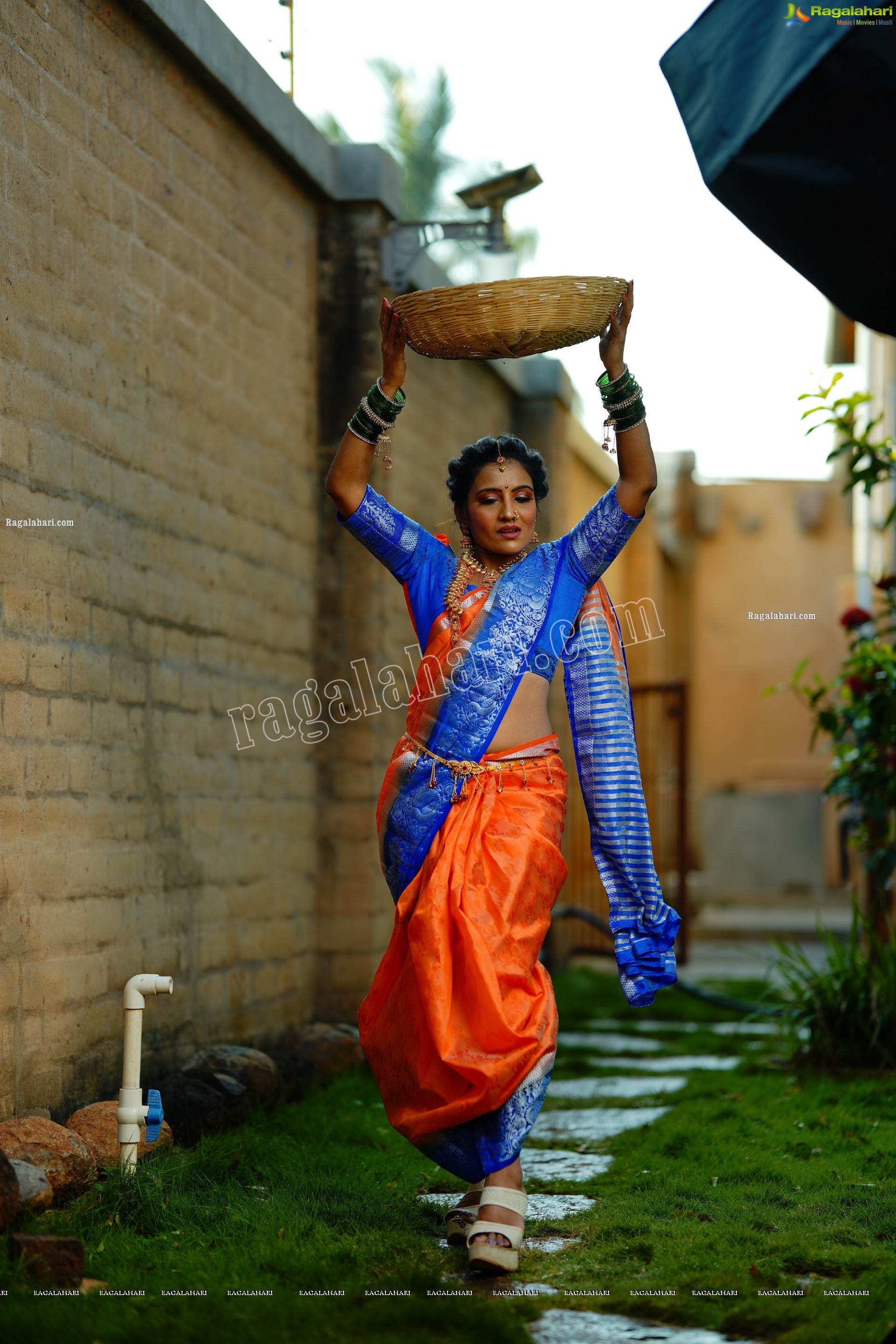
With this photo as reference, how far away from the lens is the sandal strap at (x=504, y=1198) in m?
2.86

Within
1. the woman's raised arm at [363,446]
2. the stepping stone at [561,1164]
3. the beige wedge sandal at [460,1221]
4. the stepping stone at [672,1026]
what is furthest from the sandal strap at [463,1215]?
the stepping stone at [672,1026]

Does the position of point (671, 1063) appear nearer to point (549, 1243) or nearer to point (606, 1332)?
point (549, 1243)

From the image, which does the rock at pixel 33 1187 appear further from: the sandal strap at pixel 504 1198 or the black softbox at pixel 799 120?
the black softbox at pixel 799 120

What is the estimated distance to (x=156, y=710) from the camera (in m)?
4.37

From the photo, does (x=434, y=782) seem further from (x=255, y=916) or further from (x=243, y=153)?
(x=243, y=153)

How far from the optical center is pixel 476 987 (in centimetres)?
295

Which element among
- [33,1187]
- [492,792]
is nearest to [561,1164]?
[492,792]

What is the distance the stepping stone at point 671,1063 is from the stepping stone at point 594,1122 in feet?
2.63

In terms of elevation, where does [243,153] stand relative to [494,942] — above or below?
above

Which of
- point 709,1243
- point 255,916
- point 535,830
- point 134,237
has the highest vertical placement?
point 134,237

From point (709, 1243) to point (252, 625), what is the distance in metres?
3.02

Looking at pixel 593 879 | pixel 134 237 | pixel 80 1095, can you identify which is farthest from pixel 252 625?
pixel 593 879

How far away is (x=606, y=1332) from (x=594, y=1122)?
89.5 inches

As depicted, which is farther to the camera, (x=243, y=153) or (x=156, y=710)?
(x=243, y=153)
